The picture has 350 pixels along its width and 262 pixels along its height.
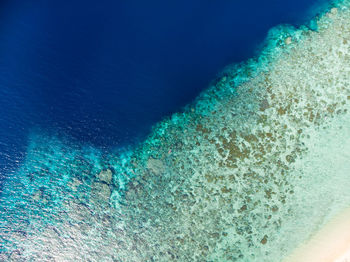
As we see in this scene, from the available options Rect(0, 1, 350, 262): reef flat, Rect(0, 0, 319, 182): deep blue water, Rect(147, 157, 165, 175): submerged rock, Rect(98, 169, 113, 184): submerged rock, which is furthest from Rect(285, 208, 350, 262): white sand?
Rect(98, 169, 113, 184): submerged rock

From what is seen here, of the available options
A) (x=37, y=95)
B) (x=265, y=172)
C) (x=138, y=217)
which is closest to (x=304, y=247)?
(x=265, y=172)

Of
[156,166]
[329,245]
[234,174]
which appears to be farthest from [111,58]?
[329,245]

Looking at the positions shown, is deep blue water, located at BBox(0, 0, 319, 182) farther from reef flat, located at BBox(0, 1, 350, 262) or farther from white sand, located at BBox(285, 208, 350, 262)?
white sand, located at BBox(285, 208, 350, 262)

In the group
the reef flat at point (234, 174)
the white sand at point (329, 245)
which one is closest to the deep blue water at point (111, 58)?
the reef flat at point (234, 174)

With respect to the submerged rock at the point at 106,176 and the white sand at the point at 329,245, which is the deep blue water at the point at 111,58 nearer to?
the submerged rock at the point at 106,176

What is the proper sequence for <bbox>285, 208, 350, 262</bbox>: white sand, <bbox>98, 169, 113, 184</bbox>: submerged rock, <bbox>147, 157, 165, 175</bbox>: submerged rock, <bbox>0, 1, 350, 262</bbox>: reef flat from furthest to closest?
<bbox>98, 169, 113, 184</bbox>: submerged rock < <bbox>147, 157, 165, 175</bbox>: submerged rock < <bbox>0, 1, 350, 262</bbox>: reef flat < <bbox>285, 208, 350, 262</bbox>: white sand

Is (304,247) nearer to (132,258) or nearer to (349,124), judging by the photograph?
(349,124)

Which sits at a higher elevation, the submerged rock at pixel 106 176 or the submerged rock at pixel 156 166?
the submerged rock at pixel 106 176
